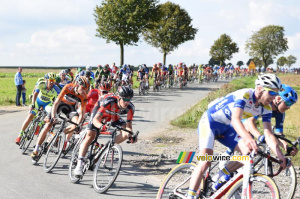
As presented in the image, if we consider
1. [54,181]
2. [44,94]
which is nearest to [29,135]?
[44,94]

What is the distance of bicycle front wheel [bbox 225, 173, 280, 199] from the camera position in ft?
12.4

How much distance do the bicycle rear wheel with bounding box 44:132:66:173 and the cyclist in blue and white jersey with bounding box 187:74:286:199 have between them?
3495 mm

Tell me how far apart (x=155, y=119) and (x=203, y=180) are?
10039 mm

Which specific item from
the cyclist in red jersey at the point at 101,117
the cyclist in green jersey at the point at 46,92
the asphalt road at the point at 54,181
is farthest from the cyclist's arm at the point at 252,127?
the cyclist in green jersey at the point at 46,92

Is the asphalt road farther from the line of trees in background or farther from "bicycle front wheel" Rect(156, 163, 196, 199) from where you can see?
the line of trees in background

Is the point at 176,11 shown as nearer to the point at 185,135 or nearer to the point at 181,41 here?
the point at 181,41

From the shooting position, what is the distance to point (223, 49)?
101m

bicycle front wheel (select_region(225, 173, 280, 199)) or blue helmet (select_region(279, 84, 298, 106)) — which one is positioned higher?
blue helmet (select_region(279, 84, 298, 106))

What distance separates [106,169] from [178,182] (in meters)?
1.59

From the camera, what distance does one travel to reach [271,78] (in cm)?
415

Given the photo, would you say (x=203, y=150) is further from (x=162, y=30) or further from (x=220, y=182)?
(x=162, y=30)

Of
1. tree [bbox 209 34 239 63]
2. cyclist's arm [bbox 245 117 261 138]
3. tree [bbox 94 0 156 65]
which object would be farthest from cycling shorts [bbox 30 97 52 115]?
tree [bbox 209 34 239 63]

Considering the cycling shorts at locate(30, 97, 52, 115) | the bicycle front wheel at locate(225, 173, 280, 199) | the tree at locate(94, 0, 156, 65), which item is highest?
the tree at locate(94, 0, 156, 65)

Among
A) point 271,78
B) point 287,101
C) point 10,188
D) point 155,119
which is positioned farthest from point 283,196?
point 155,119
